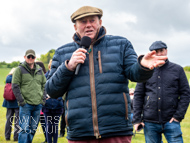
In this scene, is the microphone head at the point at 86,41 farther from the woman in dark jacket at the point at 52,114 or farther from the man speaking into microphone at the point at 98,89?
the woman in dark jacket at the point at 52,114

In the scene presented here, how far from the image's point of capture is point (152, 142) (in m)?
5.05

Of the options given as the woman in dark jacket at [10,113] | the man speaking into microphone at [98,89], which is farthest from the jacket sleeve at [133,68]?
the woman in dark jacket at [10,113]

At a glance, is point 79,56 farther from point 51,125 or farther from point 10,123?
point 10,123

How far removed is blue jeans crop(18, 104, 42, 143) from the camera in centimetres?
684

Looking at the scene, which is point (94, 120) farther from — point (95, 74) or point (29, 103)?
point (29, 103)

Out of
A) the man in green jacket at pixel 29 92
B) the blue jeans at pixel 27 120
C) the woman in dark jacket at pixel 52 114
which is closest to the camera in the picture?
the blue jeans at pixel 27 120

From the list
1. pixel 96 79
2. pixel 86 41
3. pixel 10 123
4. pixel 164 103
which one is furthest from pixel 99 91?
pixel 10 123

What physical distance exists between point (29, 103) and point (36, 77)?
75 centimetres

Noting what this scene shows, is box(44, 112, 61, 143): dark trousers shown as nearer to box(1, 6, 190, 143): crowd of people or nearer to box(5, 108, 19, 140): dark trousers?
box(5, 108, 19, 140): dark trousers

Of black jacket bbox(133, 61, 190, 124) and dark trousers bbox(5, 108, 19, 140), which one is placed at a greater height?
black jacket bbox(133, 61, 190, 124)

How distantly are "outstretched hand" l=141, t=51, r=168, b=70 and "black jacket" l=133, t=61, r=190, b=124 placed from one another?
2.38m

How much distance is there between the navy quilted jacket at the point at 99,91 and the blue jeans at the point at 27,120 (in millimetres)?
3997

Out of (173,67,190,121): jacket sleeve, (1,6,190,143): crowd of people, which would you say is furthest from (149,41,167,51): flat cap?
(1,6,190,143): crowd of people

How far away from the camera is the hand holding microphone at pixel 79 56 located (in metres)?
2.85
